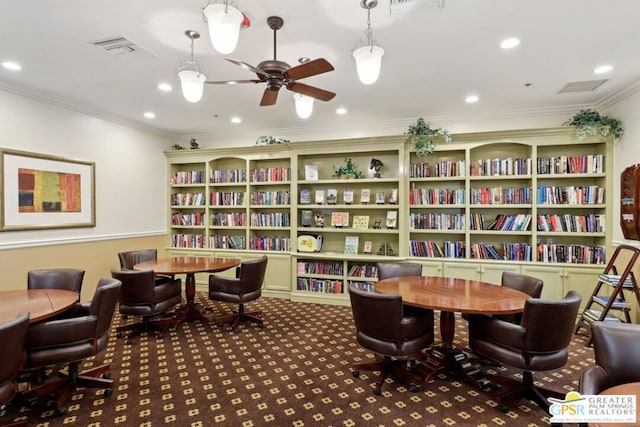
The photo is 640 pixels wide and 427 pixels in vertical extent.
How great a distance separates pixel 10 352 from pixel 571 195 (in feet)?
18.8

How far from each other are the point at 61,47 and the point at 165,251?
3.78 metres

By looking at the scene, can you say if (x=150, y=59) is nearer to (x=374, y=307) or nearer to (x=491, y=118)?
(x=374, y=307)

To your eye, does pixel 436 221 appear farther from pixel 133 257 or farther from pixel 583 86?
pixel 133 257

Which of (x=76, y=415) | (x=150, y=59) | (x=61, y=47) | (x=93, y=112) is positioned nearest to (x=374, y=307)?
(x=76, y=415)

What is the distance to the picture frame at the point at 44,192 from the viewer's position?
3697mm

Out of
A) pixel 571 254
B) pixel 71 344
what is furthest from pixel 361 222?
pixel 71 344

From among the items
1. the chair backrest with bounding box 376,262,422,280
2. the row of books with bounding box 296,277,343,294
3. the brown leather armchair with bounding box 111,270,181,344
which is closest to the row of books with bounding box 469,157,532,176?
the chair backrest with bounding box 376,262,422,280

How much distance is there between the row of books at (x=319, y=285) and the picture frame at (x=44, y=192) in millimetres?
3168

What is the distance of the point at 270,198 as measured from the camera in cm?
550

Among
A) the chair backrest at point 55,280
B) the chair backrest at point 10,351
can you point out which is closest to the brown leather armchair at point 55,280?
the chair backrest at point 55,280

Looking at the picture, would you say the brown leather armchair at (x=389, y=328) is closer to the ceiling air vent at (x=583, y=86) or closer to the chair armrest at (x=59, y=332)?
the chair armrest at (x=59, y=332)

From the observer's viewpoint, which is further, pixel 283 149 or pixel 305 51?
pixel 283 149

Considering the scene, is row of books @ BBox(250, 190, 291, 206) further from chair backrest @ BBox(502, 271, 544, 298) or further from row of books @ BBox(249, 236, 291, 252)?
chair backrest @ BBox(502, 271, 544, 298)

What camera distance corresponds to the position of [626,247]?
11.5ft
